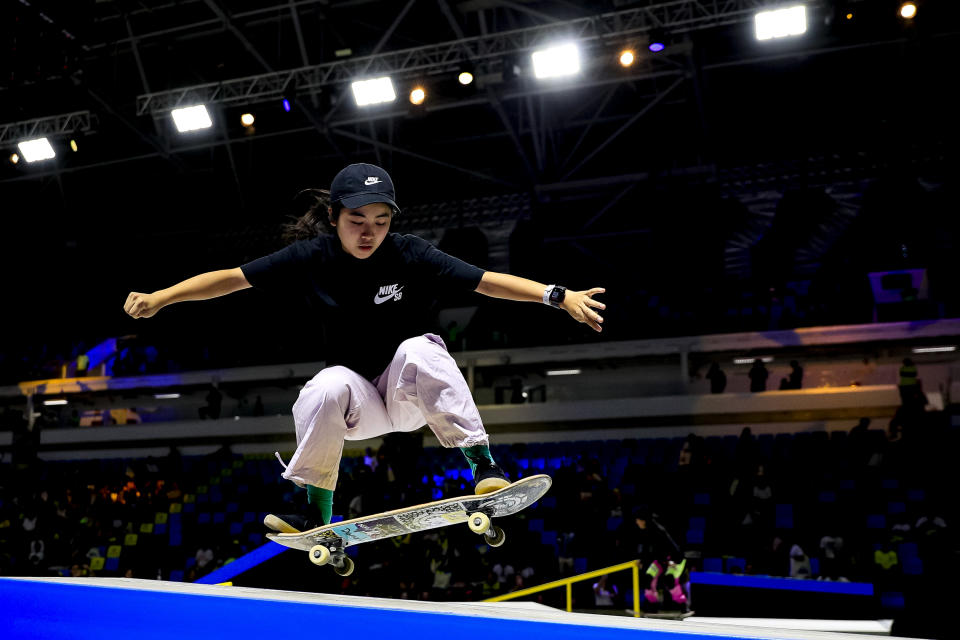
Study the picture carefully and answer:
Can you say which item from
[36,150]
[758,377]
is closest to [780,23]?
[758,377]

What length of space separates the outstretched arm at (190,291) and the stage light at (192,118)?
931 centimetres

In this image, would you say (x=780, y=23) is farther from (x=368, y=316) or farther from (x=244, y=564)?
(x=244, y=564)

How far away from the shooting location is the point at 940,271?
13.8m

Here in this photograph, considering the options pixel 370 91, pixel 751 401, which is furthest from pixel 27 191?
pixel 751 401

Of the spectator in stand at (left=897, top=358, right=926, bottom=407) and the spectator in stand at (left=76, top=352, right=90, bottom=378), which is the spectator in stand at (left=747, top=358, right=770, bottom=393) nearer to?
the spectator in stand at (left=897, top=358, right=926, bottom=407)

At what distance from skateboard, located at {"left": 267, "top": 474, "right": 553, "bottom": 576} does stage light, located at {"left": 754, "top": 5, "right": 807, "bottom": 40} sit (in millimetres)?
8293

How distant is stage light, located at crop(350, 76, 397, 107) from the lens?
11211mm

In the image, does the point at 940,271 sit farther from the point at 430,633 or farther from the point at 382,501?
the point at 430,633

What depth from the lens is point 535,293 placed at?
10.5ft

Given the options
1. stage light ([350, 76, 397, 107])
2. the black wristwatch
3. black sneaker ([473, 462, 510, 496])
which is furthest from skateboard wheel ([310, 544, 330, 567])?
stage light ([350, 76, 397, 107])

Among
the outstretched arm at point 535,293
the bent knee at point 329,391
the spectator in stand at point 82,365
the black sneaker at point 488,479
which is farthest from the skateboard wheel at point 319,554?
the spectator in stand at point 82,365

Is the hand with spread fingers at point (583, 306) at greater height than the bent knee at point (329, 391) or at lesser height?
greater

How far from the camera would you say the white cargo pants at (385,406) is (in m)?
3.10

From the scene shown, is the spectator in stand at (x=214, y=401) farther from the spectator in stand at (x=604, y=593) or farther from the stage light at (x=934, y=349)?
the stage light at (x=934, y=349)
